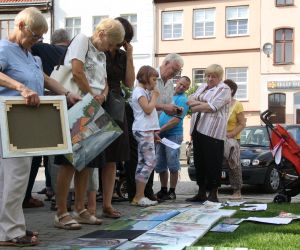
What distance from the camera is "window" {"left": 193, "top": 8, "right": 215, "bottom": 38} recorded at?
1522 inches

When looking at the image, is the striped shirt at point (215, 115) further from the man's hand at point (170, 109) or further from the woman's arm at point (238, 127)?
the woman's arm at point (238, 127)

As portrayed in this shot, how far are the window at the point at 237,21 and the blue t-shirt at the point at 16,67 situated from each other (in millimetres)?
33964

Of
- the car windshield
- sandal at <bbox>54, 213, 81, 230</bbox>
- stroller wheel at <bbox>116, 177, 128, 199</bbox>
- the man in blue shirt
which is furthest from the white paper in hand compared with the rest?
the car windshield

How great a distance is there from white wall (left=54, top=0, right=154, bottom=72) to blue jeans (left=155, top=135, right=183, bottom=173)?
30767 millimetres

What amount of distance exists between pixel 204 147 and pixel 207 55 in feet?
→ 102

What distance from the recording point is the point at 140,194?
783 centimetres

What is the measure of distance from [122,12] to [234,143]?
32.1m

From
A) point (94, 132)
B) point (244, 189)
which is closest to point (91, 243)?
point (94, 132)

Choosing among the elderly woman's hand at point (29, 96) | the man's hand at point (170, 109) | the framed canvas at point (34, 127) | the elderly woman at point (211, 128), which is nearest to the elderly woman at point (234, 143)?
the elderly woman at point (211, 128)

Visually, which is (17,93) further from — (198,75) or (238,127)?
(198,75)

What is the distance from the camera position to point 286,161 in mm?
8359

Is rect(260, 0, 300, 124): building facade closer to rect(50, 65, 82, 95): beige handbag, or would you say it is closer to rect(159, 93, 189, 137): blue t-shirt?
rect(159, 93, 189, 137): blue t-shirt

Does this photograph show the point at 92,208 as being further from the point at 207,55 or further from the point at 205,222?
the point at 207,55

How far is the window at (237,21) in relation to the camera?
3794 cm
